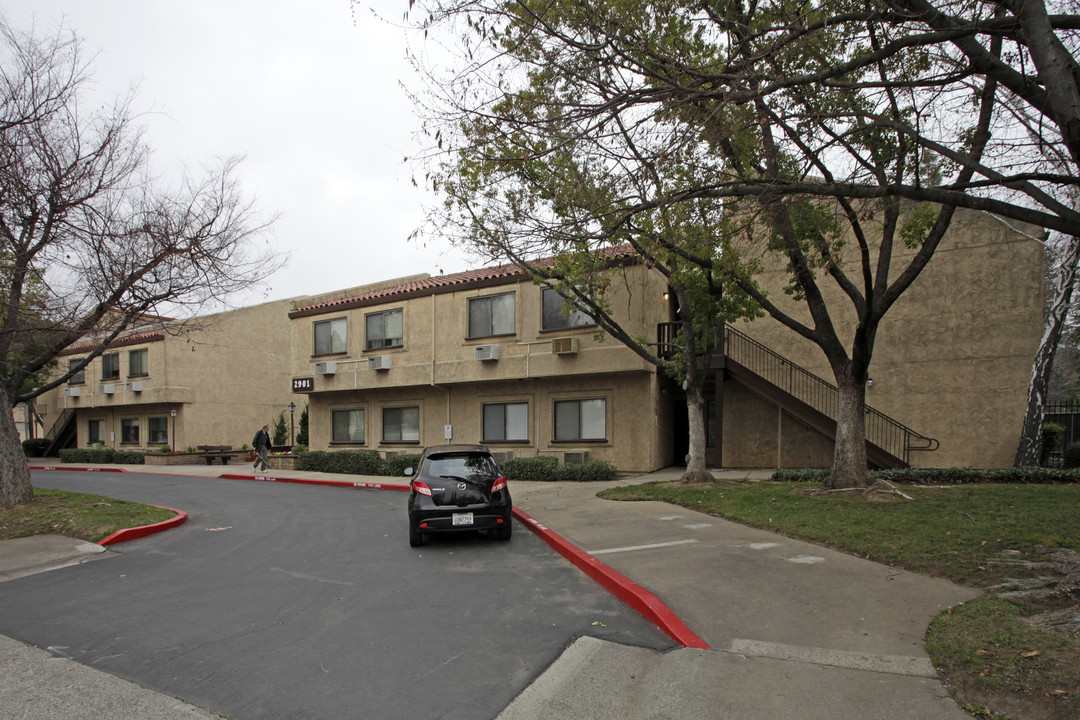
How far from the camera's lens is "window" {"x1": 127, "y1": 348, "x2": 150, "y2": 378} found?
30.8 meters

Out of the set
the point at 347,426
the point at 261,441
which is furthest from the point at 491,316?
the point at 261,441

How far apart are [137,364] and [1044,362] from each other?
1432 inches

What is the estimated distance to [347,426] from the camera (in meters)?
24.7

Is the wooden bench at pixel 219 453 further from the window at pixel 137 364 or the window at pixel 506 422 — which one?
the window at pixel 506 422

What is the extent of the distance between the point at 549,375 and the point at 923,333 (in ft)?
33.9

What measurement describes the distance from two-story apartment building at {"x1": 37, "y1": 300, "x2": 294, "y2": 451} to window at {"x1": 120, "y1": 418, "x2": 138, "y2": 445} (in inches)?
2.1

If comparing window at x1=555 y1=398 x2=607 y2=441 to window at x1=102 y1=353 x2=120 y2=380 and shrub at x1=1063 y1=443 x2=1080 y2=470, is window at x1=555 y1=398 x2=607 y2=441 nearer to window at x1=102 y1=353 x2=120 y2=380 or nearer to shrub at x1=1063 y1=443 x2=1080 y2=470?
shrub at x1=1063 y1=443 x2=1080 y2=470

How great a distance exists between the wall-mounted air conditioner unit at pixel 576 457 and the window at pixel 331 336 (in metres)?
10.6

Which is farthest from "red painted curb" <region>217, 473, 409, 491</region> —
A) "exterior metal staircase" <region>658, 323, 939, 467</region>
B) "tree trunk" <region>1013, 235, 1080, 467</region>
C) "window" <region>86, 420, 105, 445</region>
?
"window" <region>86, 420, 105, 445</region>

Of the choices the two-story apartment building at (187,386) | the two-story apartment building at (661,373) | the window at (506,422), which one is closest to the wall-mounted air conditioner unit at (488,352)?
the two-story apartment building at (661,373)

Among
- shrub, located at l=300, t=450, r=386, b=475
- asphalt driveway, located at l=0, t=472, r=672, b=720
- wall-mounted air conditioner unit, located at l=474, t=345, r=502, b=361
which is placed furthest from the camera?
shrub, located at l=300, t=450, r=386, b=475

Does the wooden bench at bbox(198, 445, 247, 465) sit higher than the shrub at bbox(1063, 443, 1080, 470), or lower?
lower

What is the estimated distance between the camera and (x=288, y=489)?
18.4 meters

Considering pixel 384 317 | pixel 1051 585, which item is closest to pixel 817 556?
pixel 1051 585
